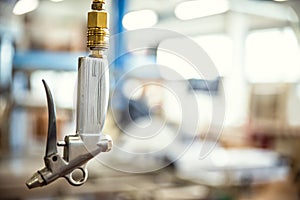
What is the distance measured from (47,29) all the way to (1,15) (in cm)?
78

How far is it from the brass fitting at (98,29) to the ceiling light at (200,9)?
9.31 ft

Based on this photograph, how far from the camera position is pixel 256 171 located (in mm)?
2367

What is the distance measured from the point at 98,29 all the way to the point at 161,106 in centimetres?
139

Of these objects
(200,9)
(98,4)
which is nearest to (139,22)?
(98,4)

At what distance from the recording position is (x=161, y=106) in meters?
Result: 1.73

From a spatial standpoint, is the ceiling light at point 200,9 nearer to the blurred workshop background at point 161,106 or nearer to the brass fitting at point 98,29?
the blurred workshop background at point 161,106

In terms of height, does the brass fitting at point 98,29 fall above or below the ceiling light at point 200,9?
below

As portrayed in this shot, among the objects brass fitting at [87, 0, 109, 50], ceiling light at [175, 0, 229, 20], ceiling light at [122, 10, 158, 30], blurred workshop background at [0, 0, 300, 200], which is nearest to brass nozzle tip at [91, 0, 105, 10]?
brass fitting at [87, 0, 109, 50]

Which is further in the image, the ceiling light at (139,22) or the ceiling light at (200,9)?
the ceiling light at (200,9)

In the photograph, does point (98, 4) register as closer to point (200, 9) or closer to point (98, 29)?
point (98, 29)

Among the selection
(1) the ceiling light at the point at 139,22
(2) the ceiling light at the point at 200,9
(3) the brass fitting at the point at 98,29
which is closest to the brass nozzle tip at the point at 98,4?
(3) the brass fitting at the point at 98,29

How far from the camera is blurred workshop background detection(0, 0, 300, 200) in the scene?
98 centimetres

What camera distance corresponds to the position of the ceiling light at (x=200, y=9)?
3.26m

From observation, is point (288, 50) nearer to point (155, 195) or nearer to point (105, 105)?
point (155, 195)
